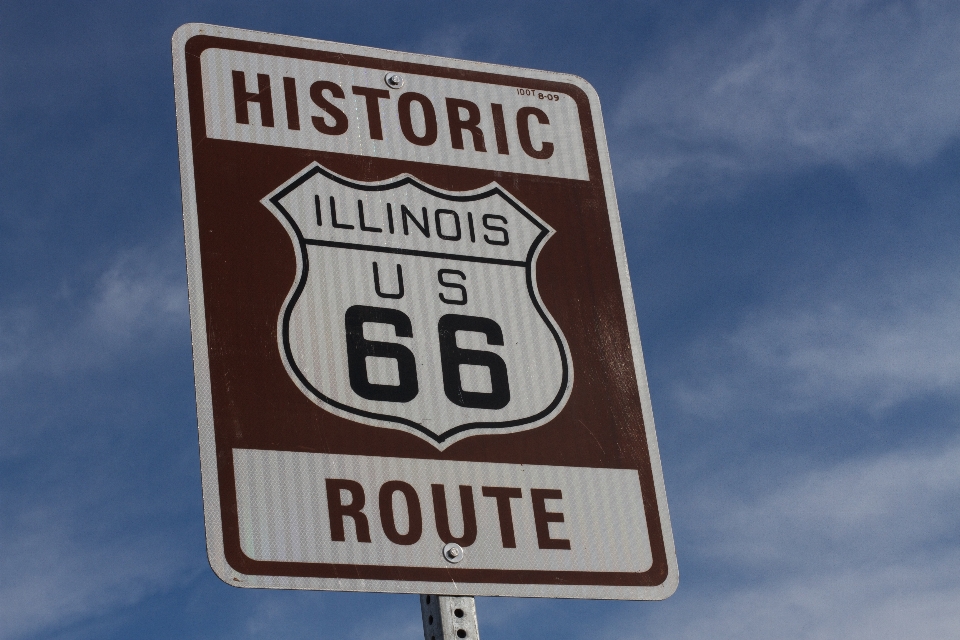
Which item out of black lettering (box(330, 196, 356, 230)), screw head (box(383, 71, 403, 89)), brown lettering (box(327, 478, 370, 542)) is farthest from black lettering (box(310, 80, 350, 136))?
brown lettering (box(327, 478, 370, 542))

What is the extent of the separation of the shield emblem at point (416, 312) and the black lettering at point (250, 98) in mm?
185

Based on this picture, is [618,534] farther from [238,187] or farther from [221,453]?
[238,187]

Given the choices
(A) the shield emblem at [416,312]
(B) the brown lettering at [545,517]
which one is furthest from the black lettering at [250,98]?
(B) the brown lettering at [545,517]

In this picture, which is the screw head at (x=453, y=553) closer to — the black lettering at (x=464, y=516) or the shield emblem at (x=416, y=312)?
the black lettering at (x=464, y=516)

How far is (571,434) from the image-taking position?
2598 millimetres

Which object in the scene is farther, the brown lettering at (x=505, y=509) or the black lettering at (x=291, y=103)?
the black lettering at (x=291, y=103)

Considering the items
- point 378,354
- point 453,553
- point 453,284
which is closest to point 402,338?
point 378,354

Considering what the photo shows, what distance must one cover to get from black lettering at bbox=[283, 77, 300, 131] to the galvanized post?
1.09 meters

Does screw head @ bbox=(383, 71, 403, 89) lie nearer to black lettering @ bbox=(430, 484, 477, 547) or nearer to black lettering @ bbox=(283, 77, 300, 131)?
black lettering @ bbox=(283, 77, 300, 131)

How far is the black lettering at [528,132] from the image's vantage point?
304 centimetres

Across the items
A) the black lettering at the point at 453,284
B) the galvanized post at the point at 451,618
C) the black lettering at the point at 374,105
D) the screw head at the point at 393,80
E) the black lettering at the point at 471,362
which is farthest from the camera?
the screw head at the point at 393,80

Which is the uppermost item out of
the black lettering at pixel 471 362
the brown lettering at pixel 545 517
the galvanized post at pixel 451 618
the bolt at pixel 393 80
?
the bolt at pixel 393 80

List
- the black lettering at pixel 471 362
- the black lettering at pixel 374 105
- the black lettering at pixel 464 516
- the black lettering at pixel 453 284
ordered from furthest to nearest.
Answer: the black lettering at pixel 374 105, the black lettering at pixel 453 284, the black lettering at pixel 471 362, the black lettering at pixel 464 516

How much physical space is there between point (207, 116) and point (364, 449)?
862 mm
